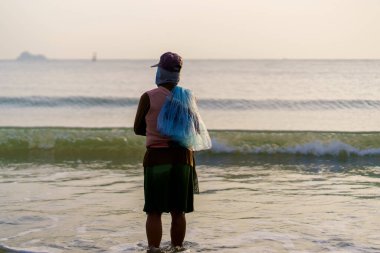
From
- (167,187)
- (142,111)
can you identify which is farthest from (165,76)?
(167,187)

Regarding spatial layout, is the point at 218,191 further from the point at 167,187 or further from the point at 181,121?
the point at 181,121

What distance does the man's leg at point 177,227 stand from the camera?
6101 millimetres

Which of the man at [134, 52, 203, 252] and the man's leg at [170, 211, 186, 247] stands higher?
the man at [134, 52, 203, 252]

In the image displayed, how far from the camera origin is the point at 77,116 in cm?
2619

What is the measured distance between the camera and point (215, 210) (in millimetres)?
8469

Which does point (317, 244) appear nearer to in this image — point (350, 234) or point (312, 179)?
point (350, 234)

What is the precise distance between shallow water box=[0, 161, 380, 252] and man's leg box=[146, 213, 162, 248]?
0.47 metres

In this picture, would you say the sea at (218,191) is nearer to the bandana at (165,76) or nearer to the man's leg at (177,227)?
the man's leg at (177,227)

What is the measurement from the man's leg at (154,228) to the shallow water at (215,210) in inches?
18.5

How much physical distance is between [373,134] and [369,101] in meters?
13.7

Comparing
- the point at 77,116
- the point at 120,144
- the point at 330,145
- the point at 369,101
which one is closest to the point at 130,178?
the point at 120,144

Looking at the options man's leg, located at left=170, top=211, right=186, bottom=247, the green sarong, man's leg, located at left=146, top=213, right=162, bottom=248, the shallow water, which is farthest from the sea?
the green sarong

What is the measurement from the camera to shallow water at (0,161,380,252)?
6.93m

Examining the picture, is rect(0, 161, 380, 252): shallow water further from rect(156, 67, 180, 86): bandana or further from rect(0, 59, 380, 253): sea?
rect(156, 67, 180, 86): bandana
